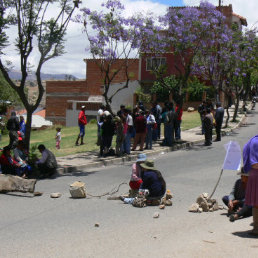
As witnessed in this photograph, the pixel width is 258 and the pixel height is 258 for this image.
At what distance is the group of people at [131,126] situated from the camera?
16.6 m

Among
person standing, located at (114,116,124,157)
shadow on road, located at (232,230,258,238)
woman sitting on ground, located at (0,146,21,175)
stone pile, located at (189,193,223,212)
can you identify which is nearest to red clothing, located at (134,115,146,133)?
person standing, located at (114,116,124,157)

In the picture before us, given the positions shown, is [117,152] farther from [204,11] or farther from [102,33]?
[204,11]

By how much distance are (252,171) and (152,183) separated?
3079 mm

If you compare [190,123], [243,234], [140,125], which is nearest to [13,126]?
[140,125]

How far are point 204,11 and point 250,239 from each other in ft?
52.4

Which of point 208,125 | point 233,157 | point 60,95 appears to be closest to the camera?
point 233,157

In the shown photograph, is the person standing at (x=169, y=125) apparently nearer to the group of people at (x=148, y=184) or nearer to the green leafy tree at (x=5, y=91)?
the group of people at (x=148, y=184)

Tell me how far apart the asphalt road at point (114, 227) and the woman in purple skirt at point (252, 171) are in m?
0.45

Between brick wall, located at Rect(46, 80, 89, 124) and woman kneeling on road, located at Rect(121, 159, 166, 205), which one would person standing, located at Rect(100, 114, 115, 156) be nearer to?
woman kneeling on road, located at Rect(121, 159, 166, 205)

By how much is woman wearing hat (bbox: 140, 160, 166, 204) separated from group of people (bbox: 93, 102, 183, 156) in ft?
22.4

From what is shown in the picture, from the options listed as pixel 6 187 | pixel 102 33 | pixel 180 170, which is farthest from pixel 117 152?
pixel 6 187

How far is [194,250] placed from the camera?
20.6ft

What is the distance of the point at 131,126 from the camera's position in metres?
17.3

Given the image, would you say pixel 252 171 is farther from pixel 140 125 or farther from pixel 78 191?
pixel 140 125
